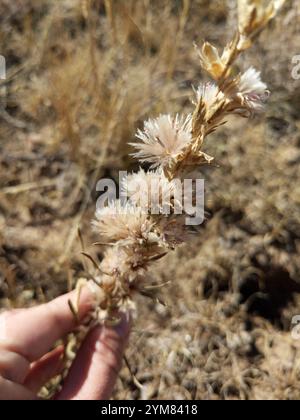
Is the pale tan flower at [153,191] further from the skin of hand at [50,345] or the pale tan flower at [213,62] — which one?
the skin of hand at [50,345]

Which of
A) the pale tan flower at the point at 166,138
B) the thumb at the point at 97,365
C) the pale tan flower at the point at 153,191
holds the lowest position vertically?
the thumb at the point at 97,365

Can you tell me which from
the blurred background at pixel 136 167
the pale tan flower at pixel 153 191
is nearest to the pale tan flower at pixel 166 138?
the pale tan flower at pixel 153 191

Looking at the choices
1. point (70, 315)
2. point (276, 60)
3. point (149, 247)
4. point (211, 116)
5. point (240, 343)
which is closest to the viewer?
point (211, 116)

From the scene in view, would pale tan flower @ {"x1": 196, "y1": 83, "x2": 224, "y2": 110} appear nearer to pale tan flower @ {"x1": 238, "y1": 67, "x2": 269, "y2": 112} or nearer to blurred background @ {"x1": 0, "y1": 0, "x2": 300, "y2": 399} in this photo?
pale tan flower @ {"x1": 238, "y1": 67, "x2": 269, "y2": 112}

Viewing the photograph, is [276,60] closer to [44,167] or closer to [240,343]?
[44,167]

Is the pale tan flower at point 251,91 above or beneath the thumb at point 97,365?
above
